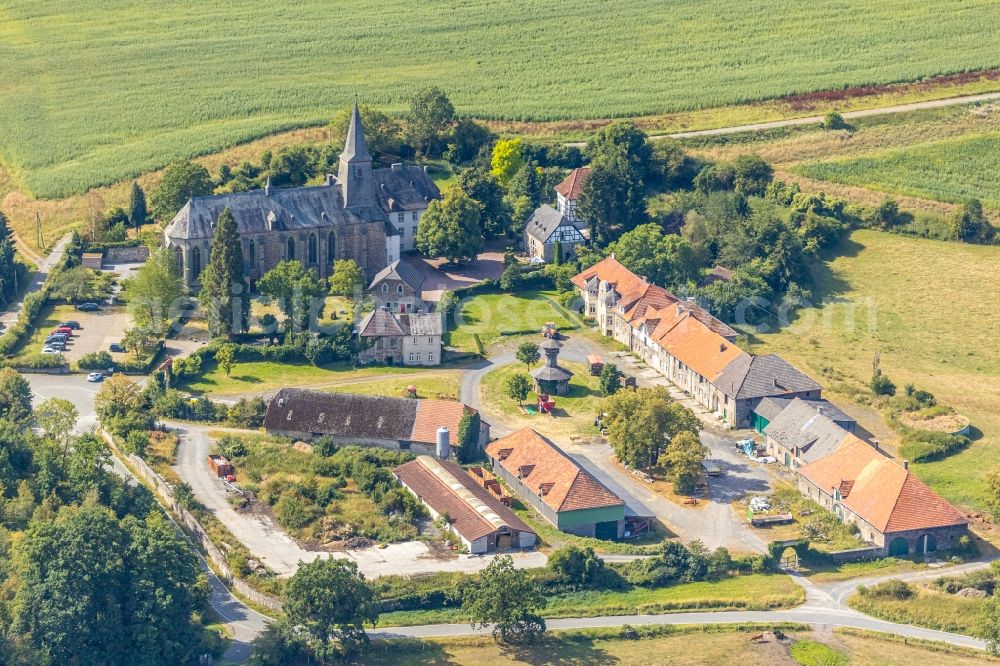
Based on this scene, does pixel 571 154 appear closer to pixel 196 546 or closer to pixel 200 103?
pixel 200 103

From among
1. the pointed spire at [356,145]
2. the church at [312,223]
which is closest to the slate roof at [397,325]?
the church at [312,223]

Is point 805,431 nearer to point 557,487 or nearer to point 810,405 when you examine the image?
point 810,405

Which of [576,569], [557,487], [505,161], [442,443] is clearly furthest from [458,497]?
[505,161]

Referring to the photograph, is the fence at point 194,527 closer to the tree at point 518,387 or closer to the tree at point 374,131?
the tree at point 518,387

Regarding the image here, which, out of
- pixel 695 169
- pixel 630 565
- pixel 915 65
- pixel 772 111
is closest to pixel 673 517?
pixel 630 565

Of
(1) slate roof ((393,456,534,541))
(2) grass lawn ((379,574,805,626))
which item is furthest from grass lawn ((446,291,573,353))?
(2) grass lawn ((379,574,805,626))
